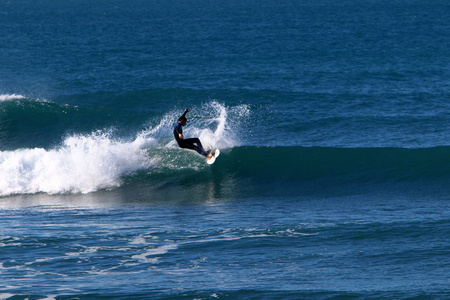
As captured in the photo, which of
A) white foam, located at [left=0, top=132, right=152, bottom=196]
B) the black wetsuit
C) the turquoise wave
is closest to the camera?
the black wetsuit

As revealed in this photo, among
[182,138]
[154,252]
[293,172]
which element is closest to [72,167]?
[182,138]

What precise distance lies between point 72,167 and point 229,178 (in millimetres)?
5234

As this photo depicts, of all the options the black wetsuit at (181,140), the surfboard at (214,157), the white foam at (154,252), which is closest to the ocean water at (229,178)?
the white foam at (154,252)

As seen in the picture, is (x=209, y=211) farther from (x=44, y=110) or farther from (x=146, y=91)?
(x=146, y=91)

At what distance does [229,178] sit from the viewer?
21875 mm

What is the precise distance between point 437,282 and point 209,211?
747 centimetres

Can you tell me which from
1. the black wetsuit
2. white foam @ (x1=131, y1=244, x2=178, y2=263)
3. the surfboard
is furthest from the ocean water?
the black wetsuit

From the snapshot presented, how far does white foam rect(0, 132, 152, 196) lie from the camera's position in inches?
833

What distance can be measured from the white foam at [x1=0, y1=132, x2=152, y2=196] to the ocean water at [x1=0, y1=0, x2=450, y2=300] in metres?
0.06

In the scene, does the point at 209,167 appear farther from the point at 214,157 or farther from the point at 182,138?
the point at 182,138

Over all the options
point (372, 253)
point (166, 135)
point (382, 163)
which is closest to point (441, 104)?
point (382, 163)

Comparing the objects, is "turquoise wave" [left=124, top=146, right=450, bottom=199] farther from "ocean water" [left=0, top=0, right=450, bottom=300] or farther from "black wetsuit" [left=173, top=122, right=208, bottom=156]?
"black wetsuit" [left=173, top=122, right=208, bottom=156]

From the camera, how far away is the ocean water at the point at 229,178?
40.9 feet

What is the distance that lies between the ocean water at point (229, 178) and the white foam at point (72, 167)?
0.20ft
